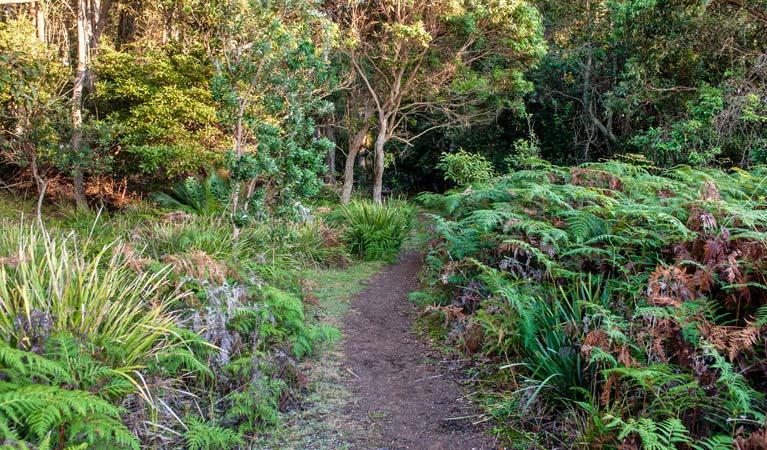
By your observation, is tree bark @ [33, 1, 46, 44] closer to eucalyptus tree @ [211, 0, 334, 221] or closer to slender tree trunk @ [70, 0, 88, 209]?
slender tree trunk @ [70, 0, 88, 209]

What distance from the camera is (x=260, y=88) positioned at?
23.4 feet

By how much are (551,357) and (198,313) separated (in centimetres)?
264

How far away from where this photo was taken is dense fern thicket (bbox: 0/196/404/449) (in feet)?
8.62

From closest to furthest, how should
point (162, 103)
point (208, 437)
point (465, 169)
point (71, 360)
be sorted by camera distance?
point (71, 360), point (208, 437), point (162, 103), point (465, 169)

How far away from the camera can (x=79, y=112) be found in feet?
34.5

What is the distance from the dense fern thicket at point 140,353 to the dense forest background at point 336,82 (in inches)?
97.2

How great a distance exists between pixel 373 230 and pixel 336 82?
8.85 ft

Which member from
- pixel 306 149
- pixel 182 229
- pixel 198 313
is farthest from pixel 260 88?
pixel 198 313

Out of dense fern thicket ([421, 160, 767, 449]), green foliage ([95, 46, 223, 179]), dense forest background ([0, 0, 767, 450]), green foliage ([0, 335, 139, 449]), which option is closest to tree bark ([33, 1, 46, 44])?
dense forest background ([0, 0, 767, 450])

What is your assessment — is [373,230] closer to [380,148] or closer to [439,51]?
[380,148]

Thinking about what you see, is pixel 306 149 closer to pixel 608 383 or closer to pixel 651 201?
pixel 651 201

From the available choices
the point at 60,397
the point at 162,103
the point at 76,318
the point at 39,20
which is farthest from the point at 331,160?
the point at 60,397

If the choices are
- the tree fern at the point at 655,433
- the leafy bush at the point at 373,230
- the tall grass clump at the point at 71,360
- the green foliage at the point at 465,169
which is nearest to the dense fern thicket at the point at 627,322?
the tree fern at the point at 655,433

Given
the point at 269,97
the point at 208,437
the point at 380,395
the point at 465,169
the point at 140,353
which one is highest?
the point at 269,97
